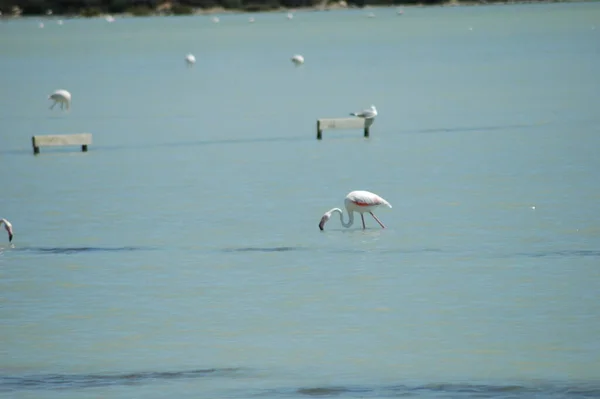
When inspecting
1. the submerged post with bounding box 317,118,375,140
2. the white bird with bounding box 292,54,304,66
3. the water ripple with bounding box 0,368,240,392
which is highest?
the submerged post with bounding box 317,118,375,140

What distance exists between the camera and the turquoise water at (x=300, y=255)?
1806 cm

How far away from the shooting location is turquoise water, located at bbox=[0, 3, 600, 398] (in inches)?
711

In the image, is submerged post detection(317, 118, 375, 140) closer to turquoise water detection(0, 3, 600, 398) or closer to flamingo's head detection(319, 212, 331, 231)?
turquoise water detection(0, 3, 600, 398)

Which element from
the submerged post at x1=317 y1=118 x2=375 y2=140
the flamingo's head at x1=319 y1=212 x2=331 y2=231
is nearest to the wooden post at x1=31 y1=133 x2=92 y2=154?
the submerged post at x1=317 y1=118 x2=375 y2=140

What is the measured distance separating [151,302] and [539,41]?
11045 centimetres

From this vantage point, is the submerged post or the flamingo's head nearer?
the flamingo's head

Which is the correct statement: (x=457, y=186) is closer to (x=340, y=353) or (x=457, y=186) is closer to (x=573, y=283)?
(x=573, y=283)

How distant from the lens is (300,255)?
81.8ft

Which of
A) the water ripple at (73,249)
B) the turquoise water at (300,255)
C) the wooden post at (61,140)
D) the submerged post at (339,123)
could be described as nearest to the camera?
the turquoise water at (300,255)

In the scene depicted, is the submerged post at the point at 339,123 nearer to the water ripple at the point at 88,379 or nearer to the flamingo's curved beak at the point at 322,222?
the flamingo's curved beak at the point at 322,222

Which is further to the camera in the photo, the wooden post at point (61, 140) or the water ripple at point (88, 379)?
the wooden post at point (61, 140)

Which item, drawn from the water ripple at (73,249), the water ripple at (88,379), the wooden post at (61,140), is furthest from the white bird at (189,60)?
the water ripple at (88,379)

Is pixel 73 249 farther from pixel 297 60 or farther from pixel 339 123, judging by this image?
pixel 297 60

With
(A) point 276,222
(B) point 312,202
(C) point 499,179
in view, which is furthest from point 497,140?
(A) point 276,222
